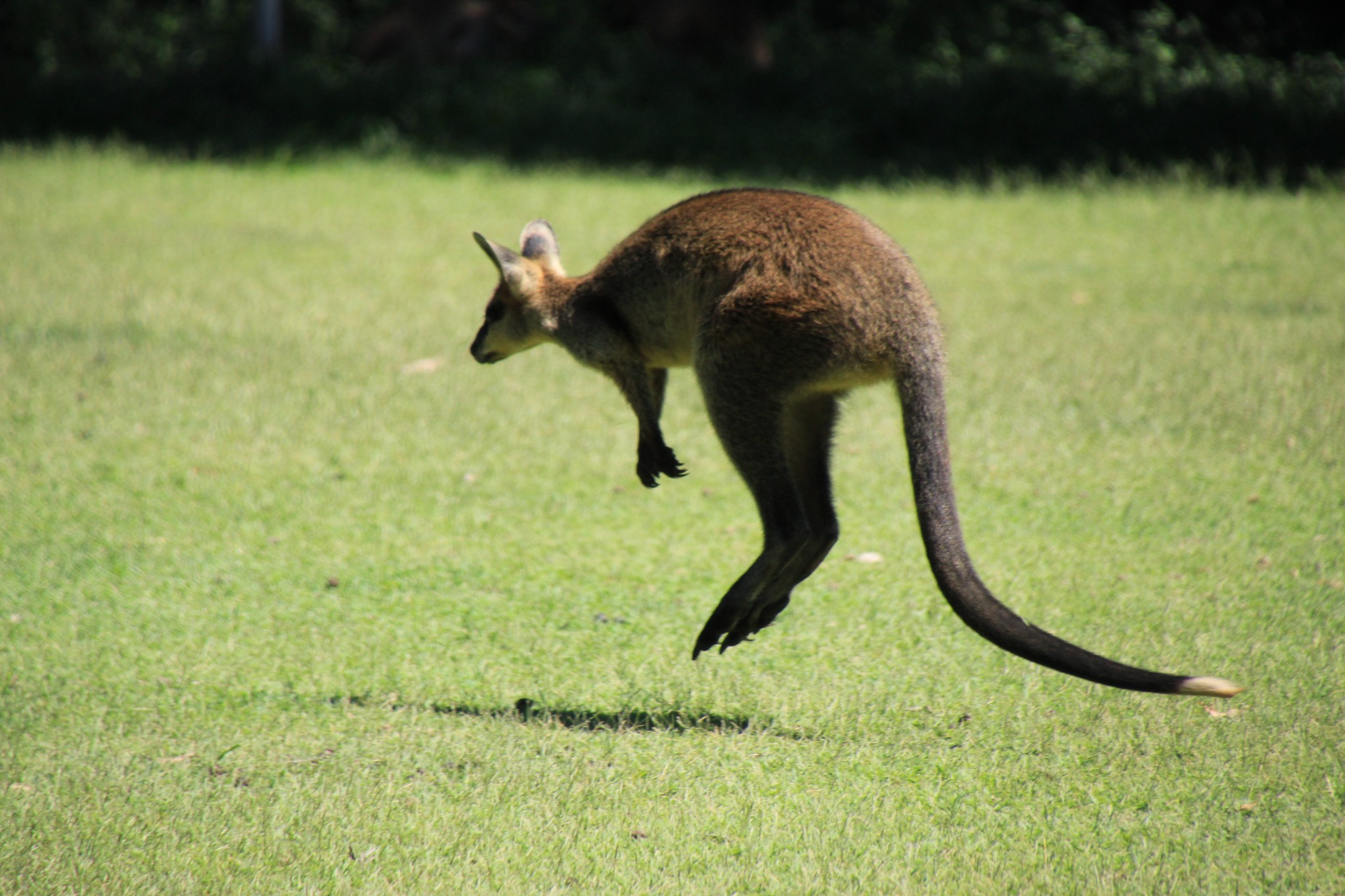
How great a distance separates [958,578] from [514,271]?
5.85 feet

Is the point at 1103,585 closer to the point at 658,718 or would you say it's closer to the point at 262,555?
the point at 658,718

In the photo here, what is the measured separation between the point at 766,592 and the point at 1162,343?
483cm

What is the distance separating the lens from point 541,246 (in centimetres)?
432

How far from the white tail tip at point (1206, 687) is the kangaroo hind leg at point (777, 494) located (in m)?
1.07

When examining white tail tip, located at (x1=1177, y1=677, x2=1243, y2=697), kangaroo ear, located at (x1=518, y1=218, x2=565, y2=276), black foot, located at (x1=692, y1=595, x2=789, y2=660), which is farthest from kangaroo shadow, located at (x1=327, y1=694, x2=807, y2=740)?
kangaroo ear, located at (x1=518, y1=218, x2=565, y2=276)

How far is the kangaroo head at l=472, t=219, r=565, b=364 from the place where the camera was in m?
4.01

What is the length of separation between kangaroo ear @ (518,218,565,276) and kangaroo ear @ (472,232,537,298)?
14 cm

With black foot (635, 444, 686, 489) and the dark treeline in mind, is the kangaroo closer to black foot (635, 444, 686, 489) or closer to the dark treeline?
black foot (635, 444, 686, 489)

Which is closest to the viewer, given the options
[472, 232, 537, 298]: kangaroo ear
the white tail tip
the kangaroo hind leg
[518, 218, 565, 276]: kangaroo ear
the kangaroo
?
the white tail tip

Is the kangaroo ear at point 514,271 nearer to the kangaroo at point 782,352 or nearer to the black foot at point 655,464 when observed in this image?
the kangaroo at point 782,352

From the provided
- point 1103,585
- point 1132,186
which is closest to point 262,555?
point 1103,585

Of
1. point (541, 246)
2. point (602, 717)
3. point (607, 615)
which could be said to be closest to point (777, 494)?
point (602, 717)

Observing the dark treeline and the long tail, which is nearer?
the long tail

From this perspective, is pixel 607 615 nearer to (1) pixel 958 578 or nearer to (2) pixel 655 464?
(2) pixel 655 464
